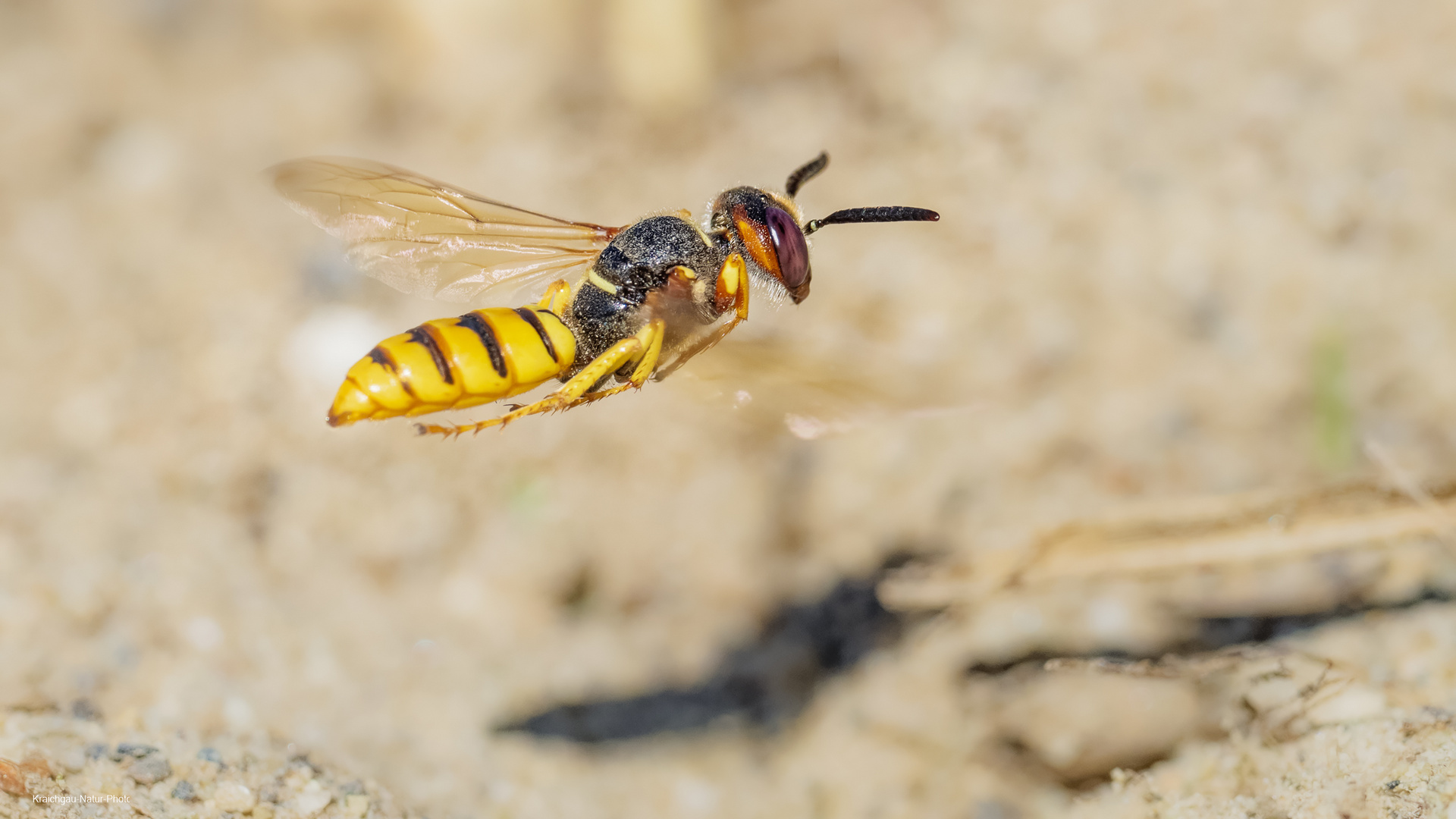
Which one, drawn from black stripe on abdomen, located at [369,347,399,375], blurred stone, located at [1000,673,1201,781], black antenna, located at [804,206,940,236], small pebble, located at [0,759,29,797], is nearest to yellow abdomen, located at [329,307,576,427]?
black stripe on abdomen, located at [369,347,399,375]

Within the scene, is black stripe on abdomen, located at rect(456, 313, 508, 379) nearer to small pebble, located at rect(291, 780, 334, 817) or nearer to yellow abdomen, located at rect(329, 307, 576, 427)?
yellow abdomen, located at rect(329, 307, 576, 427)

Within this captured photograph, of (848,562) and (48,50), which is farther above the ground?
(48,50)

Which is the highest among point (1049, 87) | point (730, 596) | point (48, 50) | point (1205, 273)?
point (48, 50)

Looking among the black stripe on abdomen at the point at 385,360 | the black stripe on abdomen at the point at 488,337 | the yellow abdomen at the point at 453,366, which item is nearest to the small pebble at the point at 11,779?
the yellow abdomen at the point at 453,366

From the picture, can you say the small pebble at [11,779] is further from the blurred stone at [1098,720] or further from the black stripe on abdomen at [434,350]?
the blurred stone at [1098,720]

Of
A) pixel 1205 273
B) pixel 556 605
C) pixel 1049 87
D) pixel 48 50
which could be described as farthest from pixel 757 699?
pixel 48 50

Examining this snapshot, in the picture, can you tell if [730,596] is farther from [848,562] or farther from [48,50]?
[48,50]

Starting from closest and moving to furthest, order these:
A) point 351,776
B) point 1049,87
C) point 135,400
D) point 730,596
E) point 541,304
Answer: point 351,776, point 541,304, point 730,596, point 135,400, point 1049,87
